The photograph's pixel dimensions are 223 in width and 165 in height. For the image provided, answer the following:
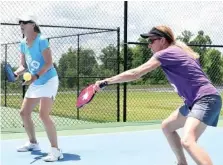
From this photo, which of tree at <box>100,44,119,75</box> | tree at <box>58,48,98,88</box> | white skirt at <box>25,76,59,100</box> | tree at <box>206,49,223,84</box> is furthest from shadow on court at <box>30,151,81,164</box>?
tree at <box>206,49,223,84</box>

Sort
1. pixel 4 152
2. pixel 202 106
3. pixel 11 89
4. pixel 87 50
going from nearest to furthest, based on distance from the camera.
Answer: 1. pixel 202 106
2. pixel 4 152
3. pixel 87 50
4. pixel 11 89

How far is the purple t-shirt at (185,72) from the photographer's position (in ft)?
15.0

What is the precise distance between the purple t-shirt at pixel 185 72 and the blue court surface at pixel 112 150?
66.7 inches

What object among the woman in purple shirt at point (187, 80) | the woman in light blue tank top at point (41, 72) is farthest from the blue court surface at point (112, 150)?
the woman in purple shirt at point (187, 80)

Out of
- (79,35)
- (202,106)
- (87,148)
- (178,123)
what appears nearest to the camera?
(202,106)

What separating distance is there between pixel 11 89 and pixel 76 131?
7.41 m

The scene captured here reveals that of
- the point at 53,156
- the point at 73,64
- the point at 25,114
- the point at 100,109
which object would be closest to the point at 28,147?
the point at 25,114

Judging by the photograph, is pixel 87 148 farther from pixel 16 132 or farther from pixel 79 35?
pixel 79 35

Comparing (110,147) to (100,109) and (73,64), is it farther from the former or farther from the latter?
(100,109)

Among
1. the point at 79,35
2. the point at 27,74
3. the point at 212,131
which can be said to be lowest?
the point at 212,131

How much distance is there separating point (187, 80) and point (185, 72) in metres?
0.08

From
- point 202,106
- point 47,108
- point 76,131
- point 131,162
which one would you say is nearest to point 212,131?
point 76,131

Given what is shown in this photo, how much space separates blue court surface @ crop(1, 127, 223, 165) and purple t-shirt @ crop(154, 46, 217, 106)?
1.69m

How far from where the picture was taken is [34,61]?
6129 mm
